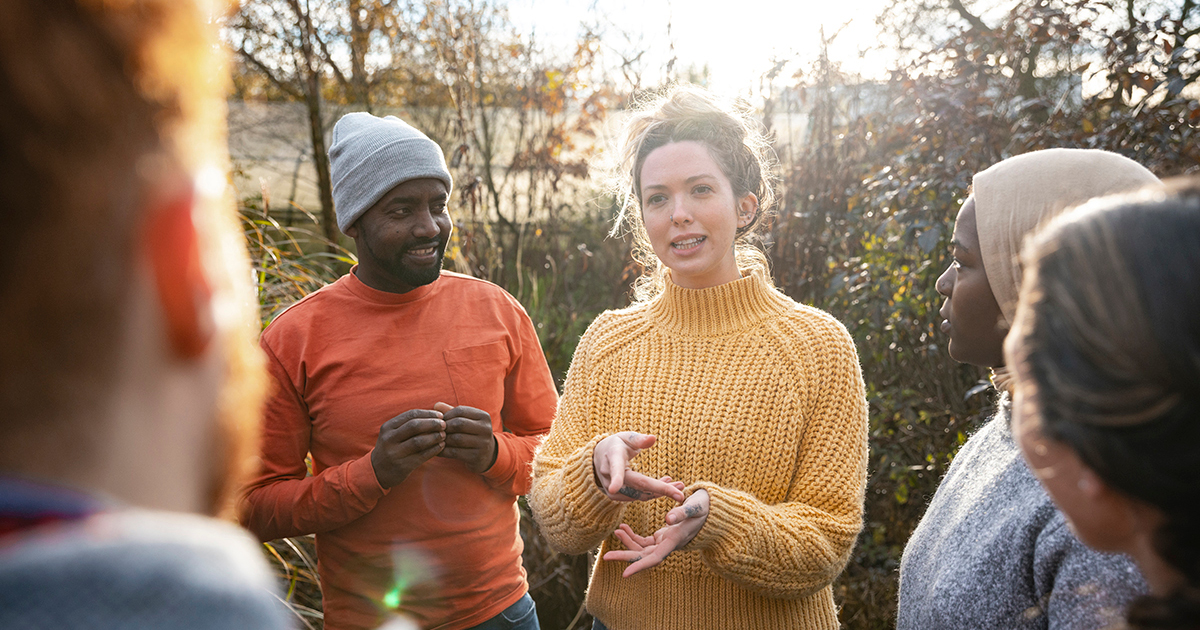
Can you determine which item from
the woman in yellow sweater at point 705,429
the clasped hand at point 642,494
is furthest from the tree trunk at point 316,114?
the clasped hand at point 642,494

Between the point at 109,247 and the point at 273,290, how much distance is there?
2.87 metres

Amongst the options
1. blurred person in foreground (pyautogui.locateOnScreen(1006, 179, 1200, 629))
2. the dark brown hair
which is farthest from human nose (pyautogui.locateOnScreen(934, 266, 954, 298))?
blurred person in foreground (pyautogui.locateOnScreen(1006, 179, 1200, 629))

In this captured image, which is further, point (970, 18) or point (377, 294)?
point (970, 18)

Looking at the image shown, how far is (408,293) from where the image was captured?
92.4 inches

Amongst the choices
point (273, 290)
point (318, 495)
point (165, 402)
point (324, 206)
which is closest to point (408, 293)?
point (318, 495)

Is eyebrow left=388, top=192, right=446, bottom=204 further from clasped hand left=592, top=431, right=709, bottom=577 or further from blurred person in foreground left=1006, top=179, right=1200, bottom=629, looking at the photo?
blurred person in foreground left=1006, top=179, right=1200, bottom=629

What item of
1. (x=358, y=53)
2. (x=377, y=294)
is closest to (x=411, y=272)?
(x=377, y=294)

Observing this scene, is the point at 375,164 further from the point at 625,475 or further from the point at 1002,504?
the point at 1002,504

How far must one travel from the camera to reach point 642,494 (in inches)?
70.3

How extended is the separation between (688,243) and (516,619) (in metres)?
1.22

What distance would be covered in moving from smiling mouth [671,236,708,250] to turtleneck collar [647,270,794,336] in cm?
11

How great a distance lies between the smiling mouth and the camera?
80.8 inches

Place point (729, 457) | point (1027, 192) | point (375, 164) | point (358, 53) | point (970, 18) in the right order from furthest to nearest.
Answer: point (358, 53) < point (970, 18) < point (375, 164) < point (729, 457) < point (1027, 192)

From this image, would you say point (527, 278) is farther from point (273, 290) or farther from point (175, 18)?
point (175, 18)
